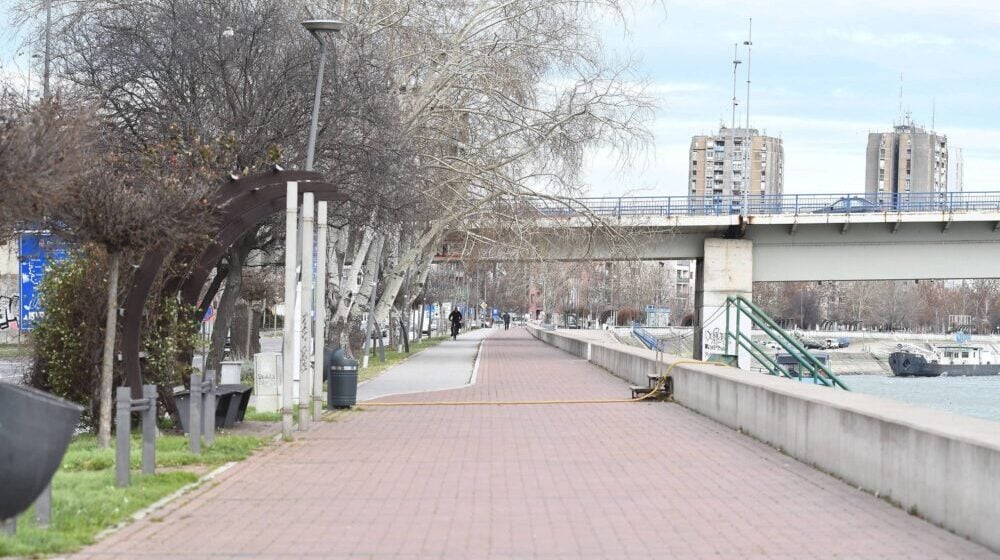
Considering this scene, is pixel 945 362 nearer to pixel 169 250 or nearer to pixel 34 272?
pixel 34 272

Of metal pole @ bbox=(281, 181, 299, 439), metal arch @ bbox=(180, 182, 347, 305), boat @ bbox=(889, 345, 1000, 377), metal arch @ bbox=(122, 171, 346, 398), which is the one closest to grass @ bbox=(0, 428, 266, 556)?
metal pole @ bbox=(281, 181, 299, 439)

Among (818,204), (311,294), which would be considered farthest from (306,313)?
(818,204)

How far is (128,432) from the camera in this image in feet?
37.4

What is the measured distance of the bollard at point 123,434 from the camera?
11.3 m

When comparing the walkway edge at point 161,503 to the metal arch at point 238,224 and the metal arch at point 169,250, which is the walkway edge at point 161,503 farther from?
the metal arch at point 238,224

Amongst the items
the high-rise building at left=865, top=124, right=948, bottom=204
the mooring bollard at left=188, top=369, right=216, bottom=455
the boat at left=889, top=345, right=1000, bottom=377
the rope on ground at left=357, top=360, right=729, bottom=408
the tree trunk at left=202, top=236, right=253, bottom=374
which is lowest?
the boat at left=889, top=345, right=1000, bottom=377

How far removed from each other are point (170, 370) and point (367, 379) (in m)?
17.0

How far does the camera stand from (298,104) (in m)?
26.0

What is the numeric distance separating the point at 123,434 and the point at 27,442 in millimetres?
3386

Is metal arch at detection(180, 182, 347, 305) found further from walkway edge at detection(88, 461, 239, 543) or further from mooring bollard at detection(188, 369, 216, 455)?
walkway edge at detection(88, 461, 239, 543)

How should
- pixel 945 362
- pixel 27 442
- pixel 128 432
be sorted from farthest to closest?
pixel 945 362
pixel 128 432
pixel 27 442

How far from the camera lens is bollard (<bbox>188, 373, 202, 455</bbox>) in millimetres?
14133

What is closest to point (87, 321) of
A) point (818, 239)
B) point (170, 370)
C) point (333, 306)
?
point (170, 370)

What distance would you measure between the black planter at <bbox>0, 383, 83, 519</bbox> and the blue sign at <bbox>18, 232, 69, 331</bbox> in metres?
9.48
